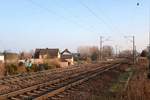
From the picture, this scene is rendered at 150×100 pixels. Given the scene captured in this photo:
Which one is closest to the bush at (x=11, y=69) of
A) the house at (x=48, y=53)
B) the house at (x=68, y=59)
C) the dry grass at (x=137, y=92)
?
the dry grass at (x=137, y=92)

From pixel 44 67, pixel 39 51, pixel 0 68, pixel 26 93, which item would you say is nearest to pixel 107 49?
pixel 39 51

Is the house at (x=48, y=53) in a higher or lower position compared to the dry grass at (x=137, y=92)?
higher

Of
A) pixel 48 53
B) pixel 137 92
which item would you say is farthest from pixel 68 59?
pixel 137 92

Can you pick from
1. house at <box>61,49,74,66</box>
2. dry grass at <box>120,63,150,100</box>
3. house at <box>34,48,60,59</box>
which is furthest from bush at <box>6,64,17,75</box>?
house at <box>34,48,60,59</box>

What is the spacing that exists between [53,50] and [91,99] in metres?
A: 83.6

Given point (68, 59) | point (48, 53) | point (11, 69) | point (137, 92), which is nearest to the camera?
point (137, 92)

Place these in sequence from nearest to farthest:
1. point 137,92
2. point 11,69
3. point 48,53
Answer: point 137,92 → point 11,69 → point 48,53

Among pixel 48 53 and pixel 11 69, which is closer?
pixel 11 69

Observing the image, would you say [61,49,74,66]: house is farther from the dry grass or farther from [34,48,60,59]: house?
the dry grass

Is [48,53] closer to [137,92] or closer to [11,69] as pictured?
[11,69]

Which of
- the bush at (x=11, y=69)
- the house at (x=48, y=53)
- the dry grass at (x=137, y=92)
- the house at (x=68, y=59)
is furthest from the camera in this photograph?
the house at (x=48, y=53)

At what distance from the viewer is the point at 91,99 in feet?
41.5

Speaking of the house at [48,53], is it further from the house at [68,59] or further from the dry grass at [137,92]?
the dry grass at [137,92]

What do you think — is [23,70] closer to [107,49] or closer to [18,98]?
[18,98]
